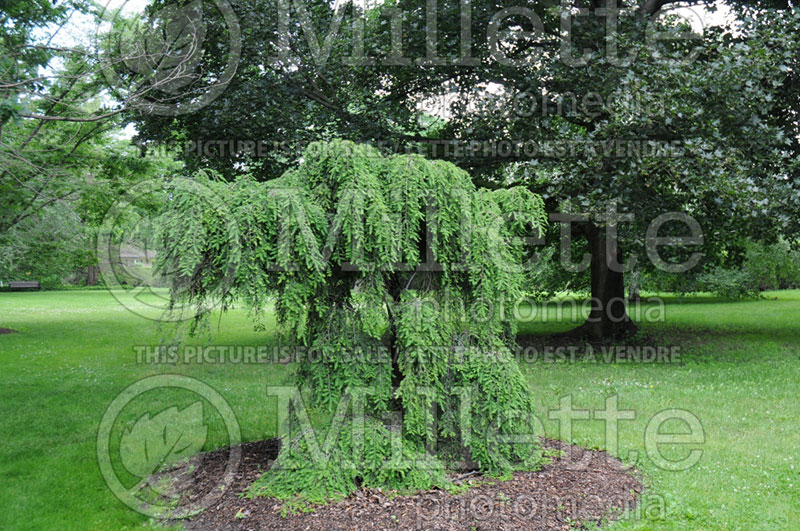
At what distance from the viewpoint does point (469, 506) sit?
4.30 meters

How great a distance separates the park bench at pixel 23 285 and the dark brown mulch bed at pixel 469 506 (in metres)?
48.1

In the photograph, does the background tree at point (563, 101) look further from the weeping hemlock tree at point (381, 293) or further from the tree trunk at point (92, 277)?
the tree trunk at point (92, 277)

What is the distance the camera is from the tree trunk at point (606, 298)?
48.7 feet

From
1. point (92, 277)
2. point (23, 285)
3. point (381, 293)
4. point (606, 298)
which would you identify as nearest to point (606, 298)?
point (606, 298)

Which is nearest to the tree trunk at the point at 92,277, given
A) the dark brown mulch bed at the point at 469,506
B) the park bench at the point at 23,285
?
the park bench at the point at 23,285

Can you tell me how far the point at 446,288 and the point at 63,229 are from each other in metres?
14.9

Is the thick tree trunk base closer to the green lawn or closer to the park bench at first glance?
the green lawn

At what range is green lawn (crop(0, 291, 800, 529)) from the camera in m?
4.77

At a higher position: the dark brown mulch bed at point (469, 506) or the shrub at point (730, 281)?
the shrub at point (730, 281)

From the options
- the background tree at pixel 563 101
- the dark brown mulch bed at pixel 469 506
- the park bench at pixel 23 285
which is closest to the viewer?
the dark brown mulch bed at pixel 469 506

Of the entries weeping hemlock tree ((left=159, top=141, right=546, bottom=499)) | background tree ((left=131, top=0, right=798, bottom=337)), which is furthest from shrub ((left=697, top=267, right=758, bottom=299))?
weeping hemlock tree ((left=159, top=141, right=546, bottom=499))

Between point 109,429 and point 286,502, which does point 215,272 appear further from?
point 109,429

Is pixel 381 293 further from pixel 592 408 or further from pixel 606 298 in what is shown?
pixel 606 298

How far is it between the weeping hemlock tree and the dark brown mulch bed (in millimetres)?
193
